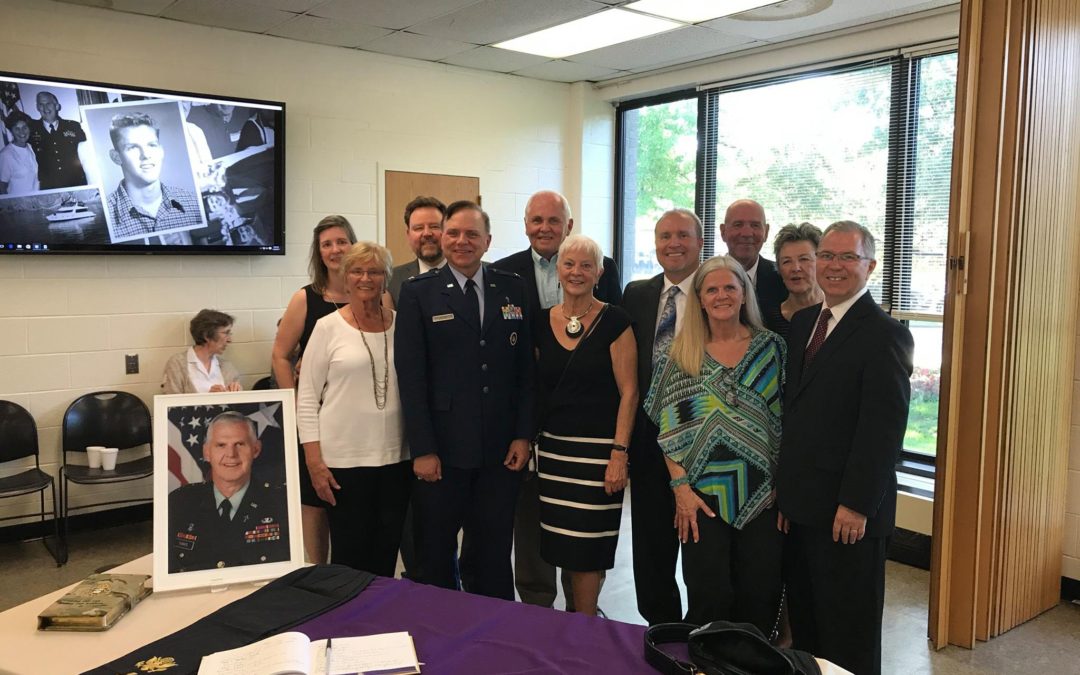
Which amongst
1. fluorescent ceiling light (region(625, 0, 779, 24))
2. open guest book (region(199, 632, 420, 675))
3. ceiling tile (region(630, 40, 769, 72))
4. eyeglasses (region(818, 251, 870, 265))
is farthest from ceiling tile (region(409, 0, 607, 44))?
open guest book (region(199, 632, 420, 675))

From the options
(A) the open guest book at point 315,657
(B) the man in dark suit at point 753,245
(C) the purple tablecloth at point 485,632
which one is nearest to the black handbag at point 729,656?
(C) the purple tablecloth at point 485,632

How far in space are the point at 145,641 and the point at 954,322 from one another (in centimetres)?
302

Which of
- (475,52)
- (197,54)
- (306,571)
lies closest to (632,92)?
(475,52)

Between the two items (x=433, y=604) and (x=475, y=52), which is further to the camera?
(x=475, y=52)

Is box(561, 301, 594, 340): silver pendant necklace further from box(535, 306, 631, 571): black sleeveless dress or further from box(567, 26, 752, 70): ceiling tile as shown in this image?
box(567, 26, 752, 70): ceiling tile

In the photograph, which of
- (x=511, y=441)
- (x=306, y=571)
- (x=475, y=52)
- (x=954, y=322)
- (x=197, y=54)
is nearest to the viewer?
(x=306, y=571)

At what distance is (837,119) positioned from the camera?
5121 mm

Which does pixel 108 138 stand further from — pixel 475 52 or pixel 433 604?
pixel 433 604

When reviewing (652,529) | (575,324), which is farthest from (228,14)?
(652,529)

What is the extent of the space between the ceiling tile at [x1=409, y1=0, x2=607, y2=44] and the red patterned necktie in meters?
2.55

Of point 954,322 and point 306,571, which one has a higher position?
point 954,322

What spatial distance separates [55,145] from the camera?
4.28m

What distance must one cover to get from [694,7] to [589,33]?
30.7 inches

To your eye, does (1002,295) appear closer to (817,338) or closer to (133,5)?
(817,338)
